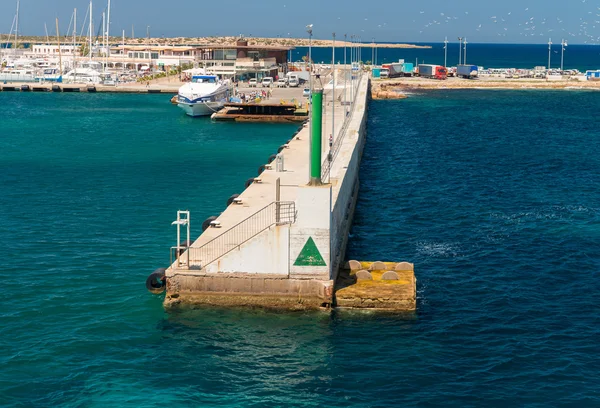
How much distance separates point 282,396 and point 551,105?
3954 inches

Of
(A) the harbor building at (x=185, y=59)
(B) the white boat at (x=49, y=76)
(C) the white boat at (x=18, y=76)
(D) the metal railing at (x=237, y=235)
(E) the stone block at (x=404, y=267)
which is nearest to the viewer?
(D) the metal railing at (x=237, y=235)

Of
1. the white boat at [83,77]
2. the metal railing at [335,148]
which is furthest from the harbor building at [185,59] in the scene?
the metal railing at [335,148]

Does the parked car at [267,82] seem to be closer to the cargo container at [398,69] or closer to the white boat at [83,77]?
the white boat at [83,77]

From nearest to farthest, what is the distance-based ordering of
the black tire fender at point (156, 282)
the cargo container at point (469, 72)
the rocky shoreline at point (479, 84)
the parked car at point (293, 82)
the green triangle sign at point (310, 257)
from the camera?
1. the green triangle sign at point (310, 257)
2. the black tire fender at point (156, 282)
3. the parked car at point (293, 82)
4. the rocky shoreline at point (479, 84)
5. the cargo container at point (469, 72)

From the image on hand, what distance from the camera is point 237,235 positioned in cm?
3178

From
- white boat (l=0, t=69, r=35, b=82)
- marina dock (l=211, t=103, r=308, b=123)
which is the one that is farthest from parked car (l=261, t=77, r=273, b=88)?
white boat (l=0, t=69, r=35, b=82)

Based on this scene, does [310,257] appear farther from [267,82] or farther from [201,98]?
[267,82]

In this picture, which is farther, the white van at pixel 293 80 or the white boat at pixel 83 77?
the white boat at pixel 83 77

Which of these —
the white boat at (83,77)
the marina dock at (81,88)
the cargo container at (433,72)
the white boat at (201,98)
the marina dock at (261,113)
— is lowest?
the marina dock at (261,113)

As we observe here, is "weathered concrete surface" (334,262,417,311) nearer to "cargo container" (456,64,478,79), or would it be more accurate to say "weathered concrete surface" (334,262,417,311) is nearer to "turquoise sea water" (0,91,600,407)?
"turquoise sea water" (0,91,600,407)

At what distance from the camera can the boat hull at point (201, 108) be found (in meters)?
93.4

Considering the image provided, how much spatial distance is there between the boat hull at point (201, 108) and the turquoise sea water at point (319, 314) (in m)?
25.1

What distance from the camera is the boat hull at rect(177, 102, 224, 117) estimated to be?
93.4m

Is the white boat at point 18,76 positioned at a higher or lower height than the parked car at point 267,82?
higher
